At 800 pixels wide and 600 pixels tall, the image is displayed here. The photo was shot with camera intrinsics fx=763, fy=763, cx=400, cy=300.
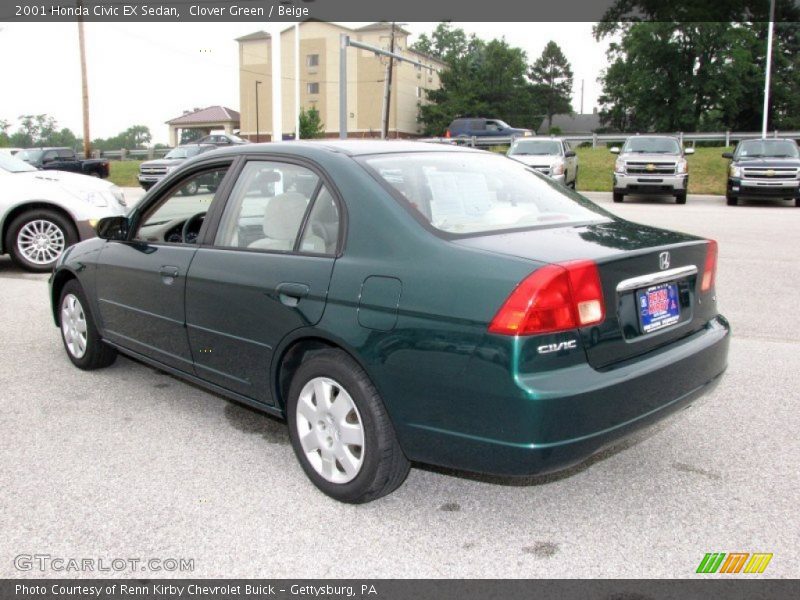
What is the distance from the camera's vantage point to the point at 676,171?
68.2 feet

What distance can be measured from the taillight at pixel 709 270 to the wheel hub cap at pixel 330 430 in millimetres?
1765

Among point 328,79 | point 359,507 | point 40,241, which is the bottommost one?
point 359,507

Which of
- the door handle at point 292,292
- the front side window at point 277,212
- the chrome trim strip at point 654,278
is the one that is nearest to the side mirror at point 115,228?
the front side window at point 277,212

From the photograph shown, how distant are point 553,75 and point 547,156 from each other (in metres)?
90.7

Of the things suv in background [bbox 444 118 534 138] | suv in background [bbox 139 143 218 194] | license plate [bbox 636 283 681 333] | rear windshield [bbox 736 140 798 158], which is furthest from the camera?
suv in background [bbox 444 118 534 138]

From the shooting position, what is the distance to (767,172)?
19984mm

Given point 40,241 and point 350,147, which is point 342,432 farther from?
point 40,241

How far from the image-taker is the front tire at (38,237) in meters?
9.78

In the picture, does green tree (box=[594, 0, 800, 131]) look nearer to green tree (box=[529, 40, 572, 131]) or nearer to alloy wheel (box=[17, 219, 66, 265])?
green tree (box=[529, 40, 572, 131])

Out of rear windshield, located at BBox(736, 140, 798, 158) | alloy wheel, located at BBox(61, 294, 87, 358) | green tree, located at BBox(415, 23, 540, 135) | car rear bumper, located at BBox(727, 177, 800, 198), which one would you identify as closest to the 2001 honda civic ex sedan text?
alloy wheel, located at BBox(61, 294, 87, 358)

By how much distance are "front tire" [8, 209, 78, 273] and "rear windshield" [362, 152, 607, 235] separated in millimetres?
7378

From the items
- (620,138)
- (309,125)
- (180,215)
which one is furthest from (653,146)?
(309,125)

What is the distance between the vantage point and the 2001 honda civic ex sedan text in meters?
2.82
